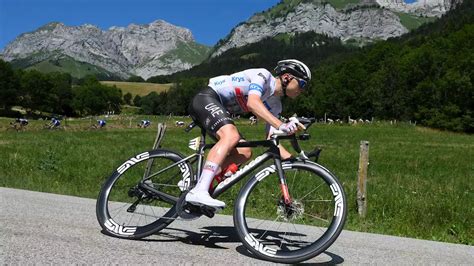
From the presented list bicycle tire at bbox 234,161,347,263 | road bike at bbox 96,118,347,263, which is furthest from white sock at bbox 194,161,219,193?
bicycle tire at bbox 234,161,347,263

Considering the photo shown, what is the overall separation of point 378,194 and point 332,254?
6041 millimetres

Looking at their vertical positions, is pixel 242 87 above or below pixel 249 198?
above

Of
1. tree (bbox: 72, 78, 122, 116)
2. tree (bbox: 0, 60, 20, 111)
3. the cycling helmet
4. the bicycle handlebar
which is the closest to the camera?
the bicycle handlebar

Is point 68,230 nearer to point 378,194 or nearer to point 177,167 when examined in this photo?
point 177,167

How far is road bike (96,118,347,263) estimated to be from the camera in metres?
4.82

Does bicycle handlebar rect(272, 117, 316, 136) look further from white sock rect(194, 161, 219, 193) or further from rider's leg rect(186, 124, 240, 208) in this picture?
white sock rect(194, 161, 219, 193)

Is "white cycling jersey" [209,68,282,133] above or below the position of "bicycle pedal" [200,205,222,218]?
above

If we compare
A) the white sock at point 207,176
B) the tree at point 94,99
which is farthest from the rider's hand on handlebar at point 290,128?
the tree at point 94,99

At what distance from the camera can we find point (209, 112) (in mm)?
5348

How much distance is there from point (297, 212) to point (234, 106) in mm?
1477

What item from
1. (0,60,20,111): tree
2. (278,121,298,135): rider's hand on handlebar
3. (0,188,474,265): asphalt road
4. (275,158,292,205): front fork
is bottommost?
(0,188,474,265): asphalt road

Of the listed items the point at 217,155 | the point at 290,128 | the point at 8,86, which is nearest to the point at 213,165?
the point at 217,155

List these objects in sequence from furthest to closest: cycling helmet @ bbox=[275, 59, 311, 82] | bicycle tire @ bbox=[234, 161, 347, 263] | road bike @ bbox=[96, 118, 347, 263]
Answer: cycling helmet @ bbox=[275, 59, 311, 82], road bike @ bbox=[96, 118, 347, 263], bicycle tire @ bbox=[234, 161, 347, 263]

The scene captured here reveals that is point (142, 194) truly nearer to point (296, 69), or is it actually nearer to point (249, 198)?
point (249, 198)
